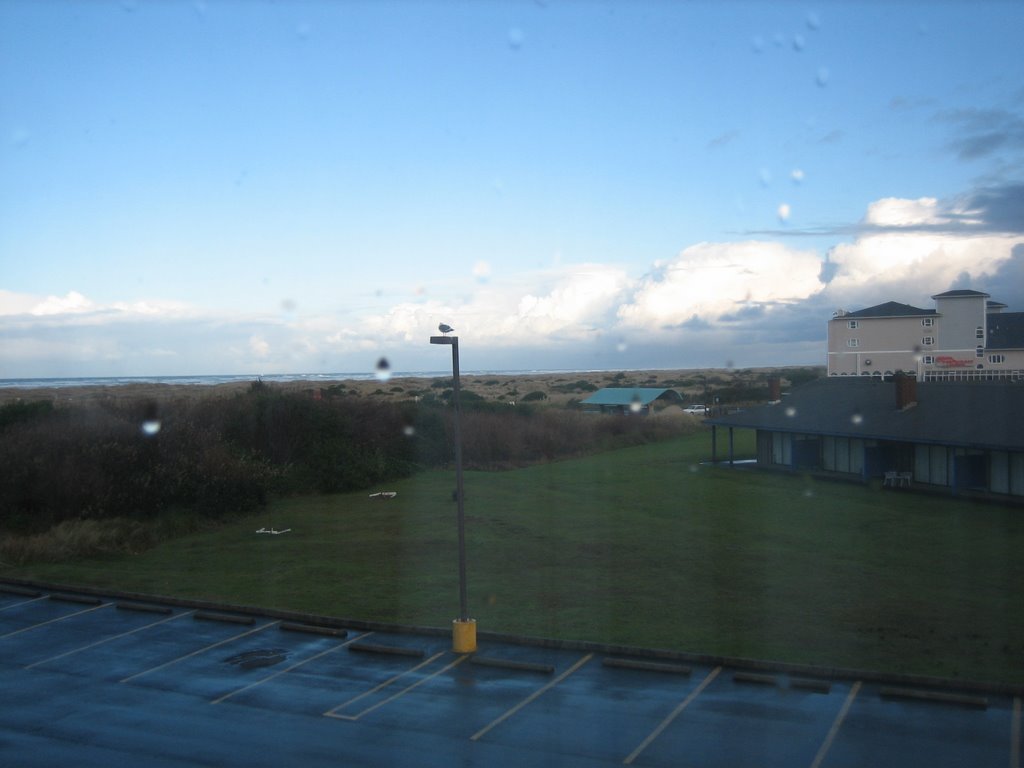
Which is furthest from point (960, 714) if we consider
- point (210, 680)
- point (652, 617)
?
point (210, 680)

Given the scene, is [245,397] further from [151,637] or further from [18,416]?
[151,637]

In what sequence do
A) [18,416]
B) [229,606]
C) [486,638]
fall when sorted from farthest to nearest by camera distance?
[18,416] → [229,606] → [486,638]

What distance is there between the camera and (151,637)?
52.6 feet

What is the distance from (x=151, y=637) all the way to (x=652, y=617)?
9158mm

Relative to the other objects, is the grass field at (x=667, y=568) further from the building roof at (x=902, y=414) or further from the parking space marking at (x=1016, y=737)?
the building roof at (x=902, y=414)

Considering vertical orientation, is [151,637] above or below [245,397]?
below

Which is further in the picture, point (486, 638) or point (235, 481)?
point (235, 481)

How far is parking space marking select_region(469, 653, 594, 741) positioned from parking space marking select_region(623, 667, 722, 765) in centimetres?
191

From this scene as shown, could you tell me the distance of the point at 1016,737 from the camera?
10.3 metres

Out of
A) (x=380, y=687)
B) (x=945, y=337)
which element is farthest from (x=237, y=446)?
→ (x=945, y=337)

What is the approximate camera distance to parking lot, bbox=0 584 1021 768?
10242 millimetres

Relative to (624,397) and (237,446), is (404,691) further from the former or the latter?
(624,397)

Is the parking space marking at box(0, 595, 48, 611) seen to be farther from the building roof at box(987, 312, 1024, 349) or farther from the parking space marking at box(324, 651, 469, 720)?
the building roof at box(987, 312, 1024, 349)

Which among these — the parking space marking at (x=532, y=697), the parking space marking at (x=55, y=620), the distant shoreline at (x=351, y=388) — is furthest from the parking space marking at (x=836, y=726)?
the distant shoreline at (x=351, y=388)
